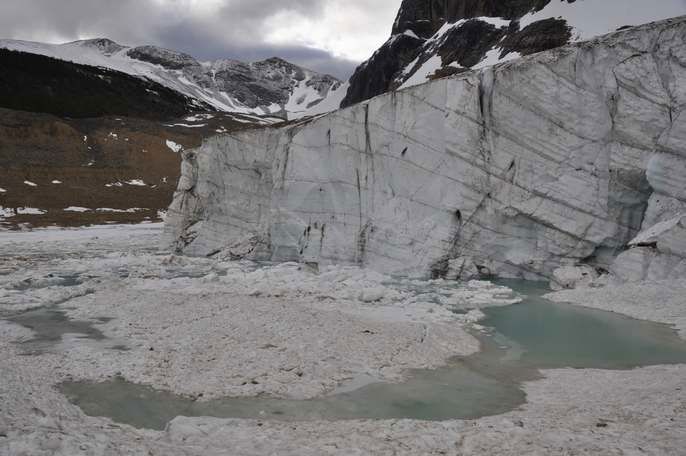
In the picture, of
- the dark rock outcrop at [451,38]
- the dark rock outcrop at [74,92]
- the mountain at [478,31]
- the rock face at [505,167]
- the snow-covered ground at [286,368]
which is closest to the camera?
the snow-covered ground at [286,368]

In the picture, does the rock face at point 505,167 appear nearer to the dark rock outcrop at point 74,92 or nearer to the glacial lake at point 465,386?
the glacial lake at point 465,386

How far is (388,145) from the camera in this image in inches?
730

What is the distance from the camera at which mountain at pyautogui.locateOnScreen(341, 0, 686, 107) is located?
43.0m

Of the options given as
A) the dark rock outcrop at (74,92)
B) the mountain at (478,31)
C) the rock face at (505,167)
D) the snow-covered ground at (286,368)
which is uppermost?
the mountain at (478,31)

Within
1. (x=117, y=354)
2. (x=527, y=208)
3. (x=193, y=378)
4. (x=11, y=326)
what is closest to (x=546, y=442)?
(x=193, y=378)

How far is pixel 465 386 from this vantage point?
23.7 feet

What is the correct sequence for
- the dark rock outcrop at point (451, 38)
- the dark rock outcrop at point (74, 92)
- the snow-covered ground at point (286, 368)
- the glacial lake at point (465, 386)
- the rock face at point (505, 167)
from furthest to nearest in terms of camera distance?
1. the dark rock outcrop at point (74, 92)
2. the dark rock outcrop at point (451, 38)
3. the rock face at point (505, 167)
4. the glacial lake at point (465, 386)
5. the snow-covered ground at point (286, 368)

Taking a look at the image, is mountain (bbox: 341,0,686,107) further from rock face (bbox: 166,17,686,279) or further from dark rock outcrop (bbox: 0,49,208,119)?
dark rock outcrop (bbox: 0,49,208,119)

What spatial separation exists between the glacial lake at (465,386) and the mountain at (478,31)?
1264 inches

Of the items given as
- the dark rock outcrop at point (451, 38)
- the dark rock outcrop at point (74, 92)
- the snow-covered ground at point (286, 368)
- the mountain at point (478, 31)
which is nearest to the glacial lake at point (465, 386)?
the snow-covered ground at point (286, 368)

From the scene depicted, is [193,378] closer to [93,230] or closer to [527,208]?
[527,208]

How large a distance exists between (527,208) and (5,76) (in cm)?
8637

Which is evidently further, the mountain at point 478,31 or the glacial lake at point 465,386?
the mountain at point 478,31

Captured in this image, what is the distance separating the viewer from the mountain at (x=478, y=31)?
43.0 m
